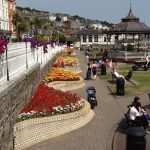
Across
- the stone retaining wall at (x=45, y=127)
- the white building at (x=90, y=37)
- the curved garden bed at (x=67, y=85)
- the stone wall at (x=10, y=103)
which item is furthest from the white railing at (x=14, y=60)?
the white building at (x=90, y=37)

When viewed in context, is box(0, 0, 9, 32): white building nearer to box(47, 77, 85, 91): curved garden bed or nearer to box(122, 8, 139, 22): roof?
box(122, 8, 139, 22): roof

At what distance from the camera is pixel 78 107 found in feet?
50.6

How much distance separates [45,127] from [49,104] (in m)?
1.69

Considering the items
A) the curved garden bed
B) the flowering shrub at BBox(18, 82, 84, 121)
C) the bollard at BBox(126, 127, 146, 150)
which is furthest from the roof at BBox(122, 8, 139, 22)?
the bollard at BBox(126, 127, 146, 150)

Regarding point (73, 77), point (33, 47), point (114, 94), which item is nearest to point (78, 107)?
point (33, 47)

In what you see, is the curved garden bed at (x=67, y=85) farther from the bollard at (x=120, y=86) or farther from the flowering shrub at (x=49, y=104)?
the flowering shrub at (x=49, y=104)

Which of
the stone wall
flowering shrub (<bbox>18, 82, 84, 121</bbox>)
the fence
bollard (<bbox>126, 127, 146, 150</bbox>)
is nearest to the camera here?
the stone wall

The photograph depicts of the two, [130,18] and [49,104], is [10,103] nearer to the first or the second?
[49,104]

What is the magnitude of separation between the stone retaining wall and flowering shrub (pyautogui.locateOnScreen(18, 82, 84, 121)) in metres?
0.27

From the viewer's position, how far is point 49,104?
14812 mm

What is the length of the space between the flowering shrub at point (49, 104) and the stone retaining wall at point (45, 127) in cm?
27

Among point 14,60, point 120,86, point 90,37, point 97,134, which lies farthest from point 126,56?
point 90,37

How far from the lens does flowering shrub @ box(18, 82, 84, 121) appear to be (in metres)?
13.4

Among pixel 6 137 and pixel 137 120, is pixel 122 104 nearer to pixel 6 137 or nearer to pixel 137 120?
pixel 137 120
